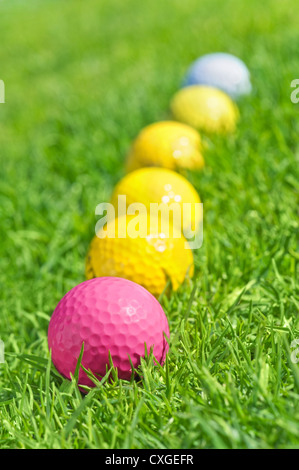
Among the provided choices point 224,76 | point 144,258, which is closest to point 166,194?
point 144,258

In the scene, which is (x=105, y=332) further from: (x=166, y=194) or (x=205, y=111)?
(x=205, y=111)

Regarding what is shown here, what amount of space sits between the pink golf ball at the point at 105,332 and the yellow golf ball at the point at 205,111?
78.7 inches

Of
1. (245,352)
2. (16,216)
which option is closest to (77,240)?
(16,216)

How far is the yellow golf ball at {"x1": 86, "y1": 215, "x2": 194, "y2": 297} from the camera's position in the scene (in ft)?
7.63

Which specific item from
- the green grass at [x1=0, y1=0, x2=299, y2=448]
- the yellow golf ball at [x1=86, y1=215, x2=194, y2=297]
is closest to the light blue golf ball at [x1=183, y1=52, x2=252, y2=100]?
the green grass at [x1=0, y1=0, x2=299, y2=448]

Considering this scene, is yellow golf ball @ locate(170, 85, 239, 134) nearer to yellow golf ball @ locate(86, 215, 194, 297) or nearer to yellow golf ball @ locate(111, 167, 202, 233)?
yellow golf ball @ locate(111, 167, 202, 233)

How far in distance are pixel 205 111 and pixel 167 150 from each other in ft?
2.01

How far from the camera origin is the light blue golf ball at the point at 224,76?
412 cm

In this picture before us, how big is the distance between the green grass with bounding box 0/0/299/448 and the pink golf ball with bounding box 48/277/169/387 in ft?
0.27

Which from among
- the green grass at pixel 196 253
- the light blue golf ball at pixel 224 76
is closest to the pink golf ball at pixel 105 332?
the green grass at pixel 196 253

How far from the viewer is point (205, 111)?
365 centimetres
